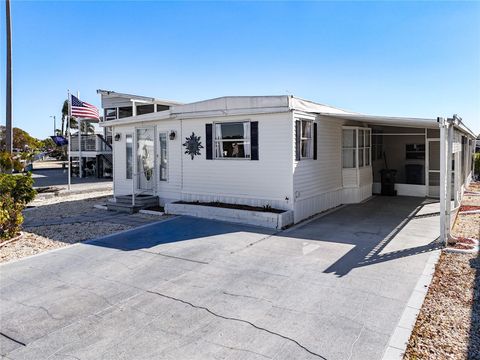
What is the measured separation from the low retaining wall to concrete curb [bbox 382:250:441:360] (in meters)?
3.50

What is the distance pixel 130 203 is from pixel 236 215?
158 inches

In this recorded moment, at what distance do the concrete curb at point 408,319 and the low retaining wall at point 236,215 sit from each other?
350cm

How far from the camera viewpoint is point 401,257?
6.17 m

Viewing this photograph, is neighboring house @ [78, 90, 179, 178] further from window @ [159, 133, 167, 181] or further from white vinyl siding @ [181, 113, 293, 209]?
white vinyl siding @ [181, 113, 293, 209]

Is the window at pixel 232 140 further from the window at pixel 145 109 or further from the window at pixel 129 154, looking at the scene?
the window at pixel 145 109

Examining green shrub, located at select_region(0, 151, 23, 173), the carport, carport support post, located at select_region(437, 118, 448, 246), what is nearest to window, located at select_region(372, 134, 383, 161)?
the carport

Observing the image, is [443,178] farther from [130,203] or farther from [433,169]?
[130,203]

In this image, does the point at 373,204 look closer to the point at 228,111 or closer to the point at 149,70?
the point at 228,111

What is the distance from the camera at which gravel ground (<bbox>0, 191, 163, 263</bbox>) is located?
716 cm

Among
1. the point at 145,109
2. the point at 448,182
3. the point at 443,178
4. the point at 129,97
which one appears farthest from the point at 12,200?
the point at 145,109

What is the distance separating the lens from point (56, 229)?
28.8 feet

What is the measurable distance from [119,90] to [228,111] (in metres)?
13.8

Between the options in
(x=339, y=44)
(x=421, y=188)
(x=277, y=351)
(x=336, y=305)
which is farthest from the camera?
(x=339, y=44)

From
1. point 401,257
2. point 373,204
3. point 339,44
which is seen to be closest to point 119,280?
point 401,257
